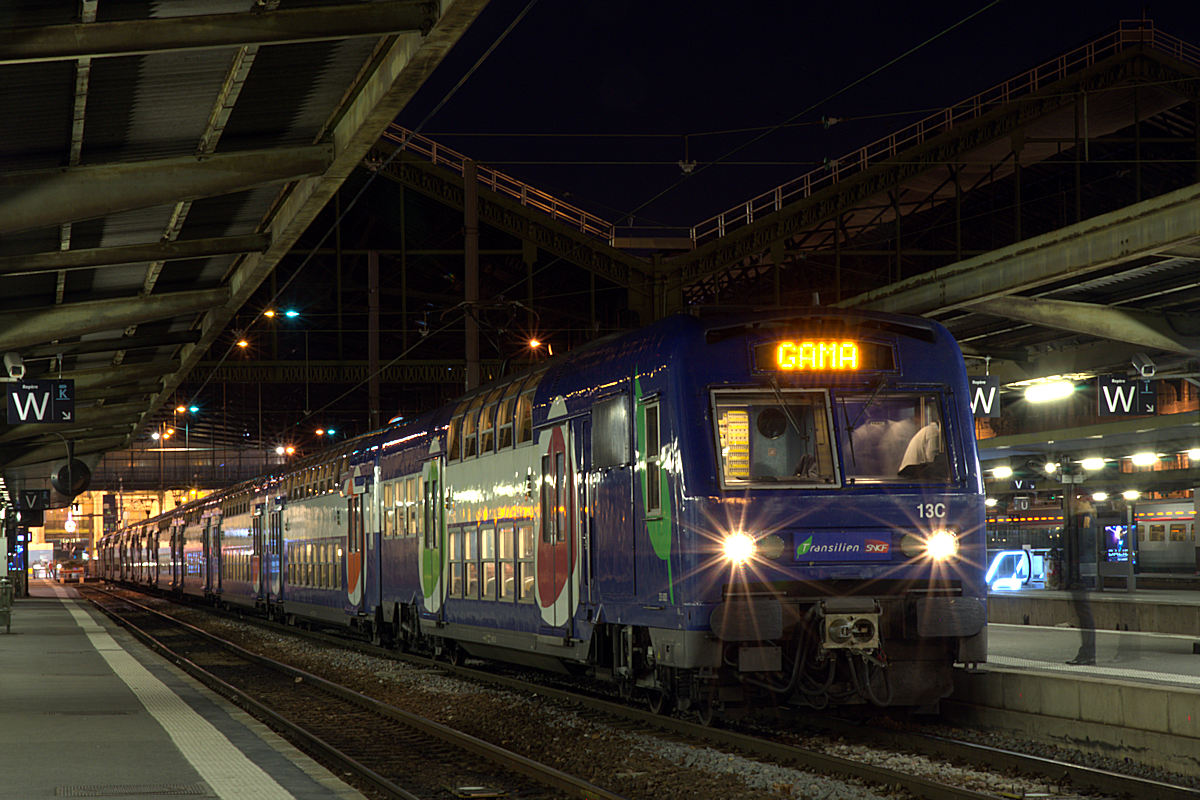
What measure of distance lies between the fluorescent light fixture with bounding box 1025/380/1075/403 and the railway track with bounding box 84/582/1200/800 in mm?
9100

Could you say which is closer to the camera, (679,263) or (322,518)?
(322,518)

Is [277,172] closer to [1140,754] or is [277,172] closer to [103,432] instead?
[1140,754]

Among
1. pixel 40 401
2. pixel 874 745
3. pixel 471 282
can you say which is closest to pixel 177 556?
pixel 40 401

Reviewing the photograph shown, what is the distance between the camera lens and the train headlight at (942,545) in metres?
11.4

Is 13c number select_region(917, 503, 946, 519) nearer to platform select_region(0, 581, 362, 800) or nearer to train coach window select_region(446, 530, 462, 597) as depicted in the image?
platform select_region(0, 581, 362, 800)

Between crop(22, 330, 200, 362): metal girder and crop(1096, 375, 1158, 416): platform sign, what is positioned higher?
crop(22, 330, 200, 362): metal girder

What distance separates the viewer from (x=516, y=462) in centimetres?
1535

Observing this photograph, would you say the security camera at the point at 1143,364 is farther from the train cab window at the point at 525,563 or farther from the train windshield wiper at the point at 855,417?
the train cab window at the point at 525,563

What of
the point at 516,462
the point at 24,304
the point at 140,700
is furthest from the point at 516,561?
the point at 24,304

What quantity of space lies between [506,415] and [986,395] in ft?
23.0

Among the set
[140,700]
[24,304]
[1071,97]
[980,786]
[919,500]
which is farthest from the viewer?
[1071,97]

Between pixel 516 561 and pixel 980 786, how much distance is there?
6992mm

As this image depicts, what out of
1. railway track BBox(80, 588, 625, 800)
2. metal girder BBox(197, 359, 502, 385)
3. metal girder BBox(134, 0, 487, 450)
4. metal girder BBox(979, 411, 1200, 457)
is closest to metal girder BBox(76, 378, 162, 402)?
metal girder BBox(197, 359, 502, 385)

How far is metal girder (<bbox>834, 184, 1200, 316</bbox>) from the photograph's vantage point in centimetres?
1316
